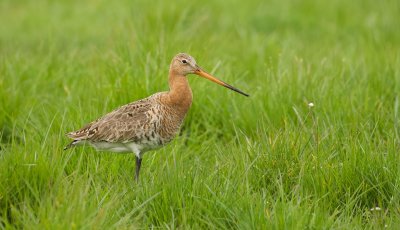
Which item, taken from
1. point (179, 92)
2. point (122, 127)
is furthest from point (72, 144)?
point (179, 92)

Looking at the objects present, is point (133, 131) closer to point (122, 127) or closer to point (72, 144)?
point (122, 127)

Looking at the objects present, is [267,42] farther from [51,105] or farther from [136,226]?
[136,226]

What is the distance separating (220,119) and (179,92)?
1.21m

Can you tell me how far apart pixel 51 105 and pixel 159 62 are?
1.28 metres

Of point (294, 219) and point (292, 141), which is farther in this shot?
point (292, 141)

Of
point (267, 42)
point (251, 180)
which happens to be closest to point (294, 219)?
point (251, 180)

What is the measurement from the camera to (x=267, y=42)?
31.4 ft

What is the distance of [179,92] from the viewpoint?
6344 millimetres

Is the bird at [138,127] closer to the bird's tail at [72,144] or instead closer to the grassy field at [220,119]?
the bird's tail at [72,144]

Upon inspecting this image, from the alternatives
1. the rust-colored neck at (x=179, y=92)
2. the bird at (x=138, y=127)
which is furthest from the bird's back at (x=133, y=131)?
the rust-colored neck at (x=179, y=92)

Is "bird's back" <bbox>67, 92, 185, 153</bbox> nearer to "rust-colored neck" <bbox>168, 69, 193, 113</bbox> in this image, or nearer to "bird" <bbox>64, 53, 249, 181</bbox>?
"bird" <bbox>64, 53, 249, 181</bbox>

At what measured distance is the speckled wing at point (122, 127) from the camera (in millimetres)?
6102

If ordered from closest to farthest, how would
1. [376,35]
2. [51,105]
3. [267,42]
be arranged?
[51,105] → [267,42] → [376,35]

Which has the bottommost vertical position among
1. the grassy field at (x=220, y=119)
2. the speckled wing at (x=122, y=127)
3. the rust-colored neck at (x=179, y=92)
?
the grassy field at (x=220, y=119)
